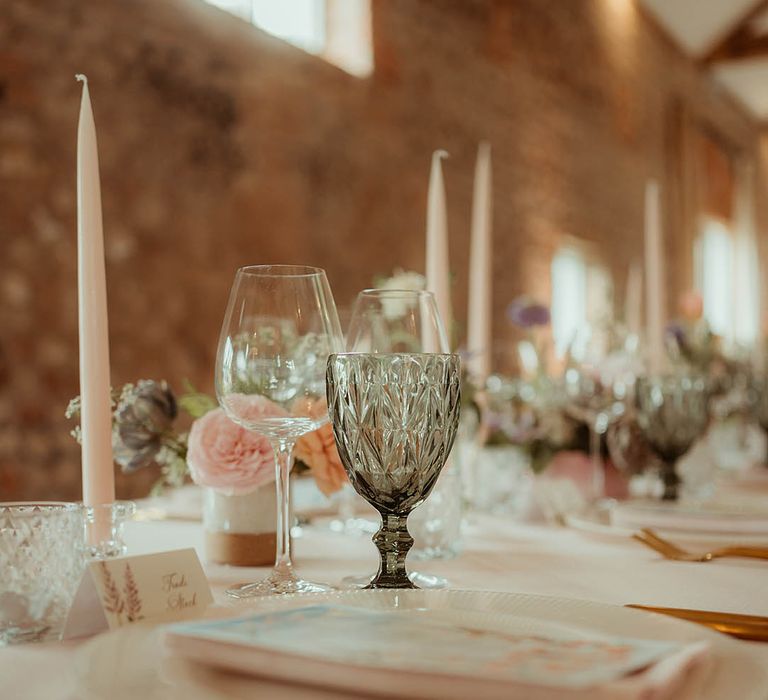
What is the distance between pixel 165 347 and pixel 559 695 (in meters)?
3.83

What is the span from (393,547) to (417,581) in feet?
0.33

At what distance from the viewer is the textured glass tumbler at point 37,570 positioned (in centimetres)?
66

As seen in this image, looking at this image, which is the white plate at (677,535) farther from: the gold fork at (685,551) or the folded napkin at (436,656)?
the folded napkin at (436,656)

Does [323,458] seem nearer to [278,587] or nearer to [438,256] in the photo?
[278,587]

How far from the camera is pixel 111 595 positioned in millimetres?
673

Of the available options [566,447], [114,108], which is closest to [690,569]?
[566,447]

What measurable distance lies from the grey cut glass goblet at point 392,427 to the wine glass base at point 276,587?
7 centimetres

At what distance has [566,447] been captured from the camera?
1.57 m

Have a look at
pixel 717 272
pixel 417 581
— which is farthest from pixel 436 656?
pixel 717 272

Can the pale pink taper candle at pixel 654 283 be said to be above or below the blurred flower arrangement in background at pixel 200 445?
above

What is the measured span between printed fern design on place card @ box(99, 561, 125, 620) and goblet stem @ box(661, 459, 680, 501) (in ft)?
3.12

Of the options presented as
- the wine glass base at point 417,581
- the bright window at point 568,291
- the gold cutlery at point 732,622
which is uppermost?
the bright window at point 568,291

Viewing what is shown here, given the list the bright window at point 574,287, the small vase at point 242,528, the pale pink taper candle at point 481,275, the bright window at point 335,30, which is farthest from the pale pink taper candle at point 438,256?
the bright window at point 574,287

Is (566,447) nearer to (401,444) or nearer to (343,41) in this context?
(401,444)
